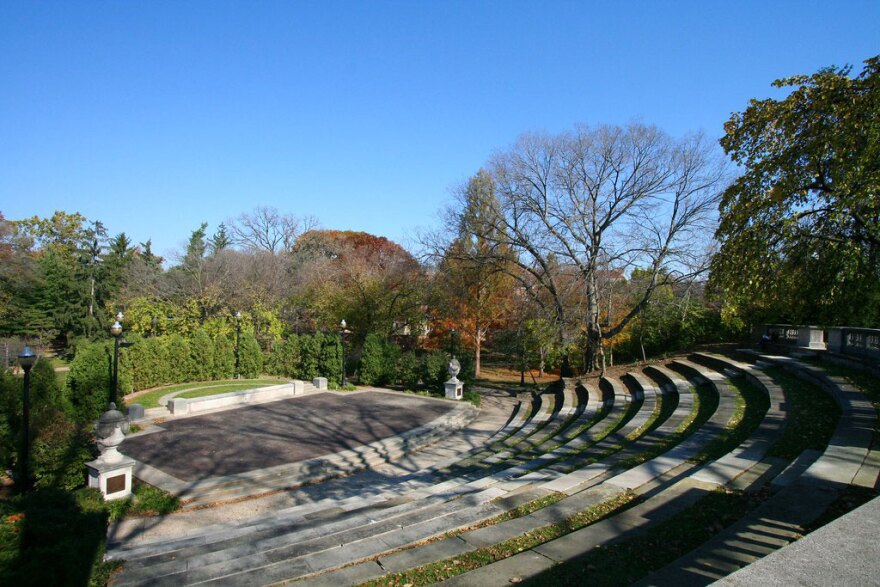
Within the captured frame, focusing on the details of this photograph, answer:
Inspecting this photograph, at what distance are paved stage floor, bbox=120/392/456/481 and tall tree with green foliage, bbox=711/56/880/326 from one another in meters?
10.7

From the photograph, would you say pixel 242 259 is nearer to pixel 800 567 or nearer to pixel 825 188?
pixel 825 188

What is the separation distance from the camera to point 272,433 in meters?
14.7

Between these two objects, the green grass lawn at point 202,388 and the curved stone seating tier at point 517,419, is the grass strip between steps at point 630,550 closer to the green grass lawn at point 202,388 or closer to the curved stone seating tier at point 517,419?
the curved stone seating tier at point 517,419

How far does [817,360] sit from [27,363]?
22.0 meters

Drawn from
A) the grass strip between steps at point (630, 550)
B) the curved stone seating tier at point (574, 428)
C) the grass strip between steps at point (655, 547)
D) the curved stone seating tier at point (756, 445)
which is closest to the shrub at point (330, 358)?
the curved stone seating tier at point (574, 428)

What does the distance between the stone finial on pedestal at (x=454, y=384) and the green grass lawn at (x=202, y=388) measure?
7.84m

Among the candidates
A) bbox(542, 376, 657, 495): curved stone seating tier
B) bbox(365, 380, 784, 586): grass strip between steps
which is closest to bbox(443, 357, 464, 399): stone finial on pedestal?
bbox(542, 376, 657, 495): curved stone seating tier

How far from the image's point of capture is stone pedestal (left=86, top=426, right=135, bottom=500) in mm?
9297

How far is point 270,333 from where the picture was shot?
2923 centimetres

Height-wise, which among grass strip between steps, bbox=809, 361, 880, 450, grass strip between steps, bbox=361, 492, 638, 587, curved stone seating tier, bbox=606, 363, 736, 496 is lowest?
grass strip between steps, bbox=361, 492, 638, 587

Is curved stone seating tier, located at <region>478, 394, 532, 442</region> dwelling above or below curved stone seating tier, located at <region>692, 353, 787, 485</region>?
below

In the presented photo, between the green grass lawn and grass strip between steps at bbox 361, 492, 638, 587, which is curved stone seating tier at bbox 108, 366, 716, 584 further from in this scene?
the green grass lawn

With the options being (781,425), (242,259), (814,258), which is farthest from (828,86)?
(242,259)

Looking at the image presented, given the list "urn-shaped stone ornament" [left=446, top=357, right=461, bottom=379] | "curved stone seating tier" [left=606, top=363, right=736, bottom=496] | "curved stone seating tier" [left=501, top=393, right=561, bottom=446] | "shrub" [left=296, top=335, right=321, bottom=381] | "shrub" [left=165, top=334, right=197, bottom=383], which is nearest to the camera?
"curved stone seating tier" [left=606, top=363, right=736, bottom=496]
